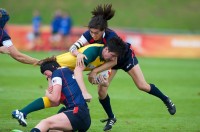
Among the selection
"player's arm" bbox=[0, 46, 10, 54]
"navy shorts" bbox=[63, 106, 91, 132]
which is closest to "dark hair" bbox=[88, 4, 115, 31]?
"player's arm" bbox=[0, 46, 10, 54]

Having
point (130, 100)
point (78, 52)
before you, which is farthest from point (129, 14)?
point (78, 52)

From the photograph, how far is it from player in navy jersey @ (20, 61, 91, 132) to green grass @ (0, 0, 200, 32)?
32520mm

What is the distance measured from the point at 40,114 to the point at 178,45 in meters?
20.5

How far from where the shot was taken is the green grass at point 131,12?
1673 inches

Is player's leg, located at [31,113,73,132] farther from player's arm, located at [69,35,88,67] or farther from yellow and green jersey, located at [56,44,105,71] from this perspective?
yellow and green jersey, located at [56,44,105,71]

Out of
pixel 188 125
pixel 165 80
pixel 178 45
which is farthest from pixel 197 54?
pixel 188 125

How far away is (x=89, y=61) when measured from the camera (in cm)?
963

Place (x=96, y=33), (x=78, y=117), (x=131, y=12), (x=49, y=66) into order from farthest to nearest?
(x=131, y=12) → (x=96, y=33) → (x=49, y=66) → (x=78, y=117)

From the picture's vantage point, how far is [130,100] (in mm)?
14562

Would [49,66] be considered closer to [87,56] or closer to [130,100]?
[87,56]

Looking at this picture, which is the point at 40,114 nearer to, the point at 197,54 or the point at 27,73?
the point at 27,73

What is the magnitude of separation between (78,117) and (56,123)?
0.39 metres

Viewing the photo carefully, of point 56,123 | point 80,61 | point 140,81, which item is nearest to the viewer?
point 56,123

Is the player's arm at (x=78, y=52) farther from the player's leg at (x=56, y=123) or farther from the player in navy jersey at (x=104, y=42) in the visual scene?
the player's leg at (x=56, y=123)
